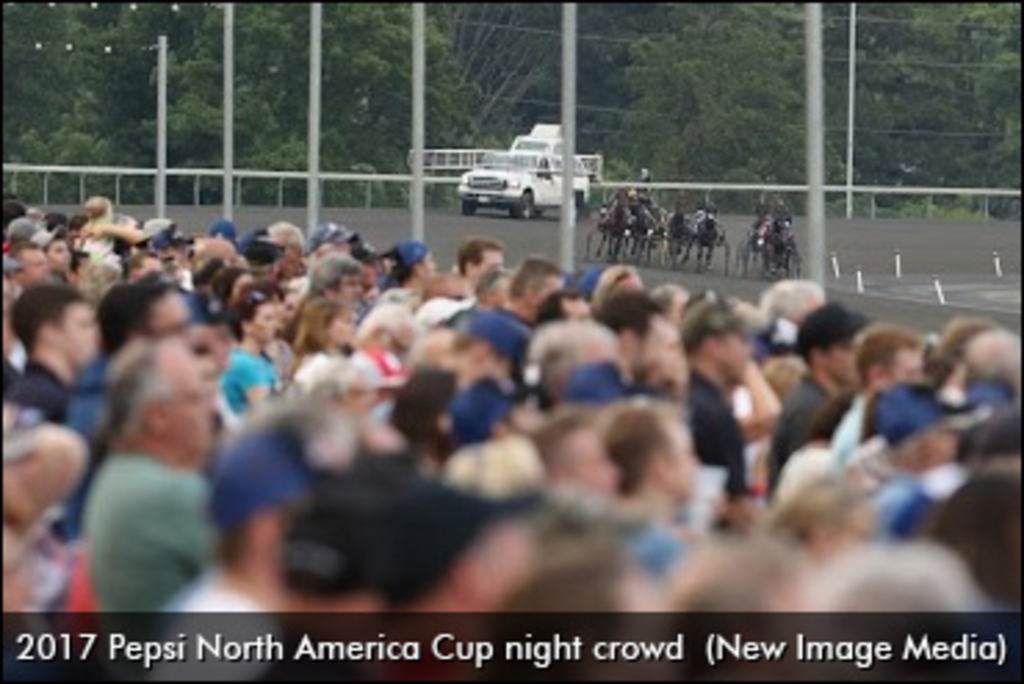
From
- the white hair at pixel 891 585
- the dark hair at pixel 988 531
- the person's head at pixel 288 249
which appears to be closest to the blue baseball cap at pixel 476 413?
the dark hair at pixel 988 531

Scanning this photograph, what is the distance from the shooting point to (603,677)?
27.0 feet

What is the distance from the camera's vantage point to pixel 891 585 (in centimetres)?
802

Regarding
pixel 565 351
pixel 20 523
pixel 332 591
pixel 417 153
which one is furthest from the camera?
pixel 417 153

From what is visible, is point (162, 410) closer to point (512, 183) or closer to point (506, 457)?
point (506, 457)

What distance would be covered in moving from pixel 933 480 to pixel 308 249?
18099 mm

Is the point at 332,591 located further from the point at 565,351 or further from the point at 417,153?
the point at 417,153

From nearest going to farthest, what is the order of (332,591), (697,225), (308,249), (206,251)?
(332,591), (206,251), (308,249), (697,225)

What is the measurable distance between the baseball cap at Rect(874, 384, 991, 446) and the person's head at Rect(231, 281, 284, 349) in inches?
213

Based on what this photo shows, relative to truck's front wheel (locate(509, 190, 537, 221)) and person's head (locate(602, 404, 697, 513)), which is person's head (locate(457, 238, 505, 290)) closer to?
person's head (locate(602, 404, 697, 513))

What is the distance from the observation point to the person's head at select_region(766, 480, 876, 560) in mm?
10141

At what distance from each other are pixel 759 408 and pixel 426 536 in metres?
7.84

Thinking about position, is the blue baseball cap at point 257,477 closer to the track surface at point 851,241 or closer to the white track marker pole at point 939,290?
the track surface at point 851,241

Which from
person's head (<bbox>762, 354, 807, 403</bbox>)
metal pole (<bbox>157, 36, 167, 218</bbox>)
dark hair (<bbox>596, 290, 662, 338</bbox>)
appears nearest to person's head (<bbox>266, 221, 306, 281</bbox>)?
person's head (<bbox>762, 354, 807, 403</bbox>)

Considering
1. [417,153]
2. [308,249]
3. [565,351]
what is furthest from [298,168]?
[565,351]
